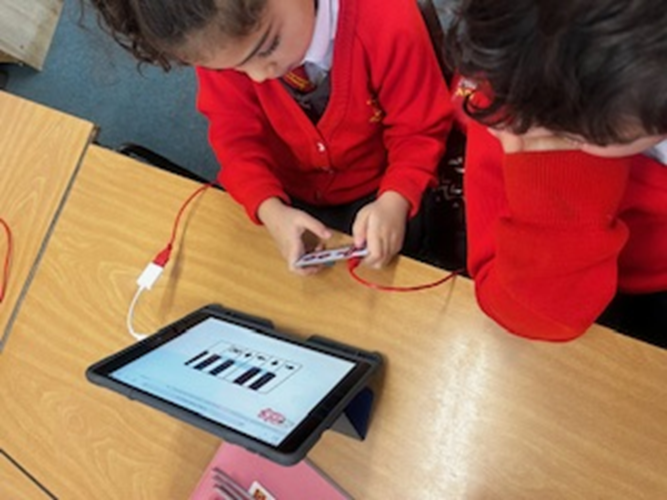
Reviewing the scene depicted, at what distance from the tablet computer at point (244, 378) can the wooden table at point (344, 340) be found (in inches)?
Result: 1.8

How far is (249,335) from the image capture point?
2.58 feet

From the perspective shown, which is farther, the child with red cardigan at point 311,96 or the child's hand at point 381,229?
the child's hand at point 381,229

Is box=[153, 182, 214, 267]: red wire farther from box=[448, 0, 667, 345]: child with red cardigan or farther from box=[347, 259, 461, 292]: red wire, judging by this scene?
box=[448, 0, 667, 345]: child with red cardigan

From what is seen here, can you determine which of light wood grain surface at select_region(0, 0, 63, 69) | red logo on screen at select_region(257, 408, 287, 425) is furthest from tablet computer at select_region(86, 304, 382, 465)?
light wood grain surface at select_region(0, 0, 63, 69)

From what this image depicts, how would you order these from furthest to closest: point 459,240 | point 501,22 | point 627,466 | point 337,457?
point 459,240 → point 337,457 → point 627,466 → point 501,22

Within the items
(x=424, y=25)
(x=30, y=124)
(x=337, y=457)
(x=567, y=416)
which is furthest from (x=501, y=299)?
(x=30, y=124)

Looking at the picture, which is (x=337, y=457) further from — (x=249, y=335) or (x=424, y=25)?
(x=424, y=25)

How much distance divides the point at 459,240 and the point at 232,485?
0.48 metres

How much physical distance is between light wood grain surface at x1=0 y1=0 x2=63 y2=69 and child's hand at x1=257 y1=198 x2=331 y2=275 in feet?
4.32

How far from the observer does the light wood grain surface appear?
1.79 metres

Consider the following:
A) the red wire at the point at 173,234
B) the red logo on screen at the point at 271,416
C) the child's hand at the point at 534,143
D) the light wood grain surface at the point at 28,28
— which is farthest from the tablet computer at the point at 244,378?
the light wood grain surface at the point at 28,28

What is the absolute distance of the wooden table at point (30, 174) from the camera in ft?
3.26

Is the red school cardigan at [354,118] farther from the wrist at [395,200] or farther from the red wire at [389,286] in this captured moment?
the red wire at [389,286]

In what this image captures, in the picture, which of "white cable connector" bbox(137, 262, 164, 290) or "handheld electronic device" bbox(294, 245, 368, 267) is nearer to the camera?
"handheld electronic device" bbox(294, 245, 368, 267)
